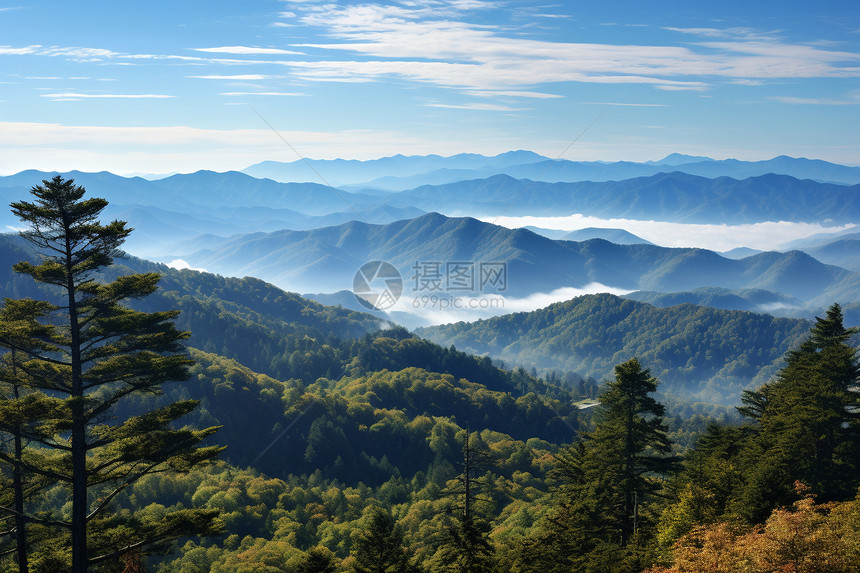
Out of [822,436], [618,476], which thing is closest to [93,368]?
[618,476]

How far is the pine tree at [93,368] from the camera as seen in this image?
61.7ft

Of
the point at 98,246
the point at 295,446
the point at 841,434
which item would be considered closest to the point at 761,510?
the point at 841,434

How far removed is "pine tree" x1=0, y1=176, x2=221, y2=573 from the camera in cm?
1880

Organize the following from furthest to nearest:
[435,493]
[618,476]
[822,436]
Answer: [435,493] < [822,436] < [618,476]

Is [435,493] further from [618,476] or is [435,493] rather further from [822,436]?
[822,436]

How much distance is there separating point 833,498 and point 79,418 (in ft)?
125

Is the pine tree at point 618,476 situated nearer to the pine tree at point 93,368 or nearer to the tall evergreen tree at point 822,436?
the tall evergreen tree at point 822,436

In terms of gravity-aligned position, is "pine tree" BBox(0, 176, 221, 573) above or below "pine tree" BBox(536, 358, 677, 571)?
above

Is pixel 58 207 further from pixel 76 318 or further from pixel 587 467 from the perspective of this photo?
pixel 587 467

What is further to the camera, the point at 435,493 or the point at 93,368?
the point at 435,493

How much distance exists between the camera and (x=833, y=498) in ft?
109

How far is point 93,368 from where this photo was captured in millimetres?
19125

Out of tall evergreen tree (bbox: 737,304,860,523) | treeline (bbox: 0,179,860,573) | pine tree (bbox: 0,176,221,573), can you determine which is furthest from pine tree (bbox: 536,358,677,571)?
pine tree (bbox: 0,176,221,573)

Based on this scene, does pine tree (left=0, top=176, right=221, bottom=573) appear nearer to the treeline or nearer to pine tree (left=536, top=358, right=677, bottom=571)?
the treeline
